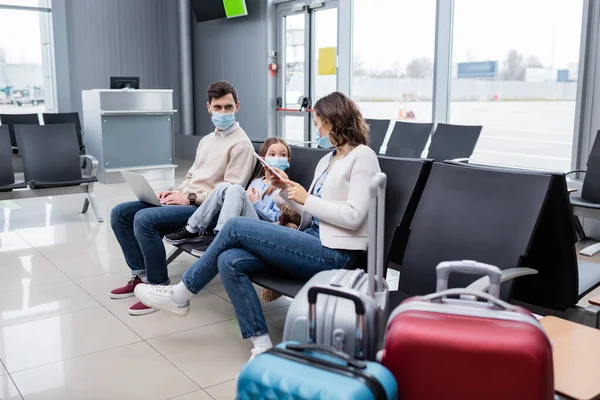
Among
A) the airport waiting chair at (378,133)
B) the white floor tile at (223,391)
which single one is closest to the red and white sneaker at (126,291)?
the white floor tile at (223,391)

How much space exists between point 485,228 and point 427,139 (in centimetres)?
345

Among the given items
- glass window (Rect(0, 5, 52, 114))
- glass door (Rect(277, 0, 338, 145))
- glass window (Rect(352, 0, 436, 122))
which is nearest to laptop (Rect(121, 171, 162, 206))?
glass window (Rect(352, 0, 436, 122))

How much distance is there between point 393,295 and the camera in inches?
85.0

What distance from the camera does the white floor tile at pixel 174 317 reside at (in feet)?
9.29

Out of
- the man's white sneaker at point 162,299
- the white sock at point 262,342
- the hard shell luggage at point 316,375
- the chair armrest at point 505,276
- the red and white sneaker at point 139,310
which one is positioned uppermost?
the chair armrest at point 505,276

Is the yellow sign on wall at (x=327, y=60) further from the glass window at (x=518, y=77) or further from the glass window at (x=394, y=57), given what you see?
the glass window at (x=518, y=77)

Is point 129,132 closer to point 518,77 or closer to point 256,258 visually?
point 518,77

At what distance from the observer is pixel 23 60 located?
9.30m

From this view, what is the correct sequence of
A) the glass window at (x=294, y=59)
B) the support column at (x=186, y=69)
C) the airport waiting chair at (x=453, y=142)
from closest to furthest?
the airport waiting chair at (x=453, y=142), the glass window at (x=294, y=59), the support column at (x=186, y=69)

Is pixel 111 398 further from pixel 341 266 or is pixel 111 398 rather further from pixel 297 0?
pixel 297 0

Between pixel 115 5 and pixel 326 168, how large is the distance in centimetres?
827

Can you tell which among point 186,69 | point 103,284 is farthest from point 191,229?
point 186,69

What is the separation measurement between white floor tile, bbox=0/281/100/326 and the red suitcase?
2.23 m

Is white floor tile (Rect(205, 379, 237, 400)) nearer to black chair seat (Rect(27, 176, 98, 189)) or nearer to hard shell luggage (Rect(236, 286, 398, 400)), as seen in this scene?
hard shell luggage (Rect(236, 286, 398, 400))
